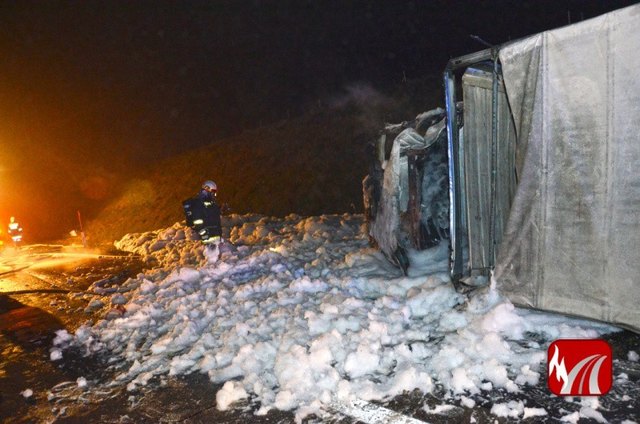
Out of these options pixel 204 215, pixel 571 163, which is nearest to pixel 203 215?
pixel 204 215

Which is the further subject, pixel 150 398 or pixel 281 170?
pixel 281 170

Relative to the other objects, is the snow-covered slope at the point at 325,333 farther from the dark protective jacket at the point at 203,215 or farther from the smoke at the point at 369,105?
the smoke at the point at 369,105

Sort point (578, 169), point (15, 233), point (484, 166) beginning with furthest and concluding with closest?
1. point (15, 233)
2. point (484, 166)
3. point (578, 169)

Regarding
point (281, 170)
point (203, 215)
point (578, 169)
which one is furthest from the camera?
point (281, 170)

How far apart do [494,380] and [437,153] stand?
3414 millimetres

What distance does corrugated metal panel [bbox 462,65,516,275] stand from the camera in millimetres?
5148

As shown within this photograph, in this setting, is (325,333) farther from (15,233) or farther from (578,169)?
(15,233)

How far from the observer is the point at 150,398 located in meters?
4.09

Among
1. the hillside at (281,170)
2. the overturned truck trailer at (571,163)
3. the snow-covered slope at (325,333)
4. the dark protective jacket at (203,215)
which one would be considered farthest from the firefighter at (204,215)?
the hillside at (281,170)

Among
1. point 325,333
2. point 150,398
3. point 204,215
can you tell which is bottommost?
point 150,398

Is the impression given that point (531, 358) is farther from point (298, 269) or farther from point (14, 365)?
point (14, 365)

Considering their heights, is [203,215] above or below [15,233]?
above

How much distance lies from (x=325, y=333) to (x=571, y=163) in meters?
2.92

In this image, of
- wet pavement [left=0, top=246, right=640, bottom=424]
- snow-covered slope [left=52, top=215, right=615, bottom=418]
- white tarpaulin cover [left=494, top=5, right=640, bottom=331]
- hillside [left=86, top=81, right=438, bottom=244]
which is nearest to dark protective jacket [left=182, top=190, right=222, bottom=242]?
snow-covered slope [left=52, top=215, right=615, bottom=418]
